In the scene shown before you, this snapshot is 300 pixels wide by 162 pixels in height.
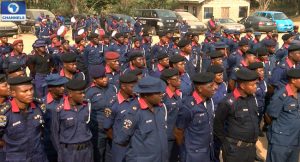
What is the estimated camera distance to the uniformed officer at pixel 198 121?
15.8 ft

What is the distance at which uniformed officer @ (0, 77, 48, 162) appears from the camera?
4543 millimetres

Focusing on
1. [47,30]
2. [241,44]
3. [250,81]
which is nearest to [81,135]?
[250,81]

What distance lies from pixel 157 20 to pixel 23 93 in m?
21.6

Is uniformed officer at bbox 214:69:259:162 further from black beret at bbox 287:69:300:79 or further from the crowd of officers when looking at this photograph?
black beret at bbox 287:69:300:79

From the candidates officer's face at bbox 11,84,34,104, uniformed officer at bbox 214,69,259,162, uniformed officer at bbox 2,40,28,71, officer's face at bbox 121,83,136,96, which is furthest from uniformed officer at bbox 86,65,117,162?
uniformed officer at bbox 2,40,28,71

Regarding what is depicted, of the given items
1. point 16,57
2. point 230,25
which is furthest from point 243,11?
point 16,57

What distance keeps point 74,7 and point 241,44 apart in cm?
2739

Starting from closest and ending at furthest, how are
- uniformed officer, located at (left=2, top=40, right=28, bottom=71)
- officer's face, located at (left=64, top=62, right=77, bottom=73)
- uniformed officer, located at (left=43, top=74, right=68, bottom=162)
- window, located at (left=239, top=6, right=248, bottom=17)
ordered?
uniformed officer, located at (left=43, top=74, right=68, bottom=162), officer's face, located at (left=64, top=62, right=77, bottom=73), uniformed officer, located at (left=2, top=40, right=28, bottom=71), window, located at (left=239, top=6, right=248, bottom=17)

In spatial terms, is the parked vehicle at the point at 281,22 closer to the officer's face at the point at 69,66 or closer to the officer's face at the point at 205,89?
the officer's face at the point at 69,66

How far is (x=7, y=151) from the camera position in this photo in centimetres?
457

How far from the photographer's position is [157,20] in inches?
1013

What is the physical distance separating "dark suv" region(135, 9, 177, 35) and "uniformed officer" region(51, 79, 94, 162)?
2044cm

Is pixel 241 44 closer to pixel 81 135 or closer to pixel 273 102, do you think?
pixel 273 102

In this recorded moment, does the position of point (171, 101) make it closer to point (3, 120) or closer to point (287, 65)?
point (3, 120)
